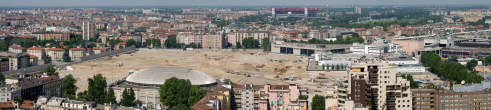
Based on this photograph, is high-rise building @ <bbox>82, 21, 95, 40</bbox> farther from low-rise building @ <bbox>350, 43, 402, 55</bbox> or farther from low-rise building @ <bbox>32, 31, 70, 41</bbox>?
low-rise building @ <bbox>350, 43, 402, 55</bbox>

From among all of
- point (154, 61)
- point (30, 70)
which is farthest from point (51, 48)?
point (30, 70)

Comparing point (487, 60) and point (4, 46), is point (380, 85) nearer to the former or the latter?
point (487, 60)

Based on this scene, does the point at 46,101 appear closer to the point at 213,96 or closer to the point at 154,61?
the point at 213,96

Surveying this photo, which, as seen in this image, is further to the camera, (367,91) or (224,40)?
(224,40)

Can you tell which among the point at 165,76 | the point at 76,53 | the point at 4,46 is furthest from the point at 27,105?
the point at 4,46

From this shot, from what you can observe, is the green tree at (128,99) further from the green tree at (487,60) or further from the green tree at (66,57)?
the green tree at (66,57)

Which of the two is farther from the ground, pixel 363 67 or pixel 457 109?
pixel 363 67

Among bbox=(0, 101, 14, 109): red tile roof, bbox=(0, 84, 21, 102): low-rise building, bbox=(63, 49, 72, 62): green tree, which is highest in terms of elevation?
bbox=(0, 84, 21, 102): low-rise building

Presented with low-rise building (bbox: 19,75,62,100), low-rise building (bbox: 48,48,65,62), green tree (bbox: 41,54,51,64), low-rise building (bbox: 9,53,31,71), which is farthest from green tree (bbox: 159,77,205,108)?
low-rise building (bbox: 48,48,65,62)
